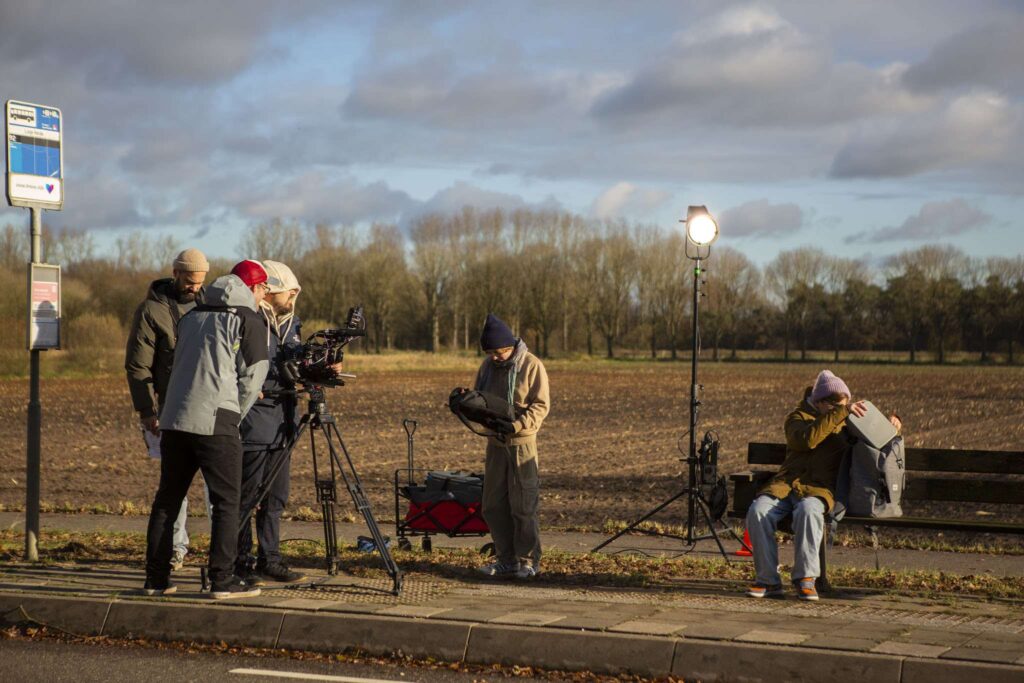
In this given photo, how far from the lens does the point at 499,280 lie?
113 m

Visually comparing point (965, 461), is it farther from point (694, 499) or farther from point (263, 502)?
point (263, 502)

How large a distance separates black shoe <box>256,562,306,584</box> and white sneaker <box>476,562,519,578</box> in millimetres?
1204

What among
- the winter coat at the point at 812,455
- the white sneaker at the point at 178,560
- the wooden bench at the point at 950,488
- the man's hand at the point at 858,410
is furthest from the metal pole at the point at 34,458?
the man's hand at the point at 858,410

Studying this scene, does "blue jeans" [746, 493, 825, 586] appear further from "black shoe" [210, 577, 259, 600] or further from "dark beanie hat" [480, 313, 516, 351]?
"black shoe" [210, 577, 259, 600]

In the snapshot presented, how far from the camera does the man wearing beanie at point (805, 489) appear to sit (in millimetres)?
7363

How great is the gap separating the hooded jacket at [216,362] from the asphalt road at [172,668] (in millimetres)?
1272

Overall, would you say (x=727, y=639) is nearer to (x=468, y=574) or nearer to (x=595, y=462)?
(x=468, y=574)

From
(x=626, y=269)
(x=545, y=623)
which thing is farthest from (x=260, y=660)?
(x=626, y=269)

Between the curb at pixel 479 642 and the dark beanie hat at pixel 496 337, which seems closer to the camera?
the curb at pixel 479 642

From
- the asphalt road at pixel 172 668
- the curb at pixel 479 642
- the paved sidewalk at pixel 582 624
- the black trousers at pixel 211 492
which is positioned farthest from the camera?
the black trousers at pixel 211 492

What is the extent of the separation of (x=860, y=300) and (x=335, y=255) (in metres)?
51.1

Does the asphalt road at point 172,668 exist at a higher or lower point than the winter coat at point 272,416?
lower

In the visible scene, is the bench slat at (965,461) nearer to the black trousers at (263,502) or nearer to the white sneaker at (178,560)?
the black trousers at (263,502)

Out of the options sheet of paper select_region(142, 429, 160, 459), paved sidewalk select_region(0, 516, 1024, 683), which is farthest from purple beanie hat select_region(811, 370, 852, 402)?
sheet of paper select_region(142, 429, 160, 459)
